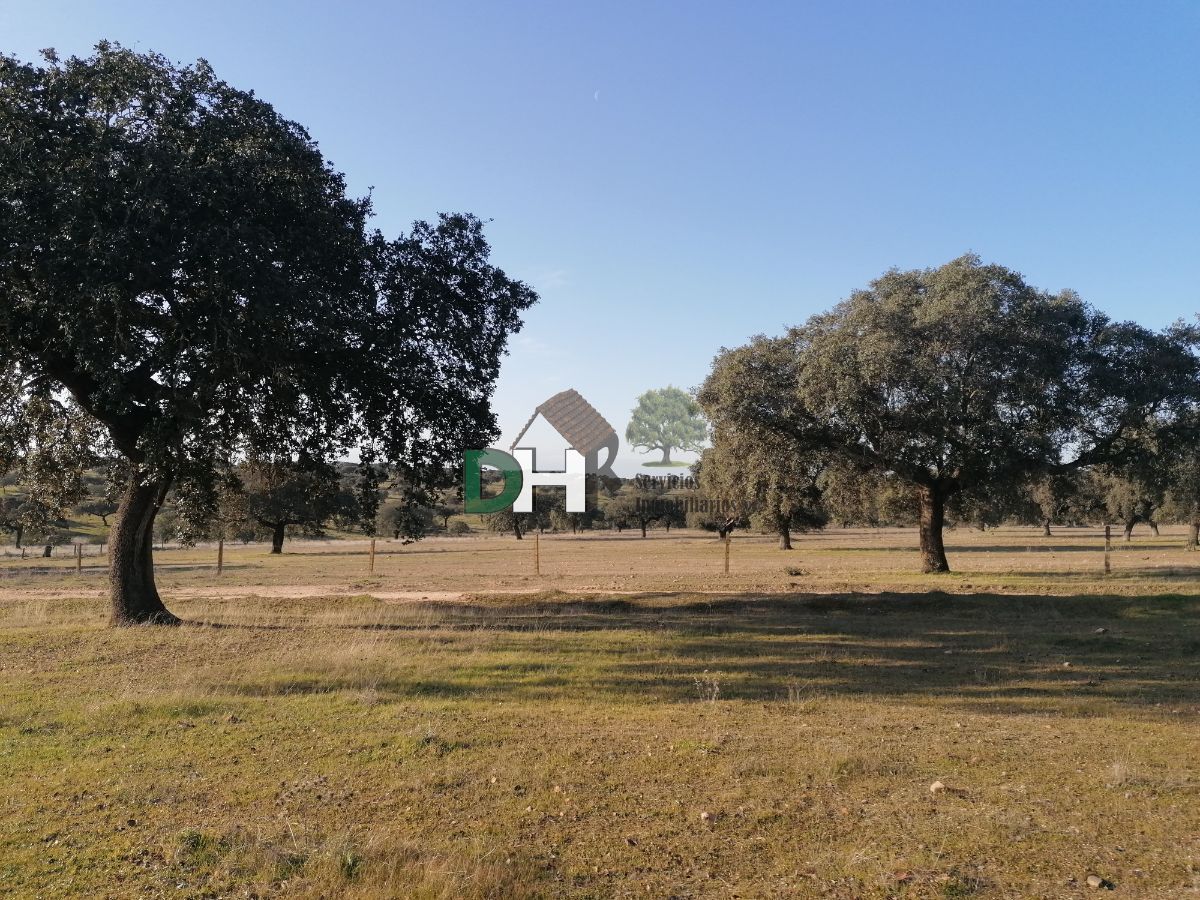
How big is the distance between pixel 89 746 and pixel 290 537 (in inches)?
3981

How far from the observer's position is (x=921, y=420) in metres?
26.2

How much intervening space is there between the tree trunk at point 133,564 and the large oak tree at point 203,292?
0.13 feet

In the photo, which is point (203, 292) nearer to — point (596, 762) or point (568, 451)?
point (596, 762)

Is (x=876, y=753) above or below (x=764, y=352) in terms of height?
below

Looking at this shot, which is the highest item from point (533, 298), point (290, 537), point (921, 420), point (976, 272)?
point (976, 272)

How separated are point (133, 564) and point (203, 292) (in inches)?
244

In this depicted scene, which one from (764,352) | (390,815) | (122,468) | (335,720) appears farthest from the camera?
(764,352)

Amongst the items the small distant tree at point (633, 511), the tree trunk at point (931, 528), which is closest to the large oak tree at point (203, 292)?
the tree trunk at point (931, 528)

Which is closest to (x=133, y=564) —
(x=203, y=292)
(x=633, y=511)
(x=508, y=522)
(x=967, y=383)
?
(x=203, y=292)

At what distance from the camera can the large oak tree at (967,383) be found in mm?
25750

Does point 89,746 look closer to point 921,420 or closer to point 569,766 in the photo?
point 569,766

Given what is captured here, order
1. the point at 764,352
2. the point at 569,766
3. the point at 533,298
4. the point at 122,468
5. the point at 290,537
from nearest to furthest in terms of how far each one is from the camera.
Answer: the point at 569,766, the point at 122,468, the point at 533,298, the point at 764,352, the point at 290,537

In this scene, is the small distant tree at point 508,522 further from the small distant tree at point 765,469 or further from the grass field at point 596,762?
the grass field at point 596,762

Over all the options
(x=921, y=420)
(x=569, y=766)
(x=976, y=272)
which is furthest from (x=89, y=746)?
(x=976, y=272)
